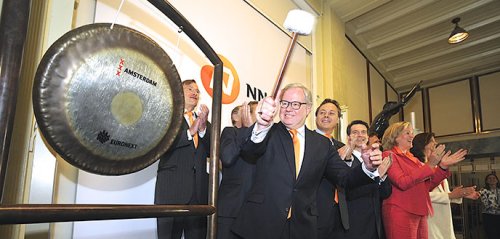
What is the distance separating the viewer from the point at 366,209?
209cm

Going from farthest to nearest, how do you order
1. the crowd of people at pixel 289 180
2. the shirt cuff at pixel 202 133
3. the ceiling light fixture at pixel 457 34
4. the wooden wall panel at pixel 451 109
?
the wooden wall panel at pixel 451 109, the ceiling light fixture at pixel 457 34, the shirt cuff at pixel 202 133, the crowd of people at pixel 289 180

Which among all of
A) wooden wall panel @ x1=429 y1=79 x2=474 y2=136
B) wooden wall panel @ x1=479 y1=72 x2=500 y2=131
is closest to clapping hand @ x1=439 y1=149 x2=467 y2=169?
wooden wall panel @ x1=479 y1=72 x2=500 y2=131

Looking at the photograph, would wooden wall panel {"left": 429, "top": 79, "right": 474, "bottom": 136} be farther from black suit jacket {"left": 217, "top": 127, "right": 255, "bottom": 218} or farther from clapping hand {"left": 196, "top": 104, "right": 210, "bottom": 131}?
clapping hand {"left": 196, "top": 104, "right": 210, "bottom": 131}

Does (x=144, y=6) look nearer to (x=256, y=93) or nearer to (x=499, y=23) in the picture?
(x=256, y=93)

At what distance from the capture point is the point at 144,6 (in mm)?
2082

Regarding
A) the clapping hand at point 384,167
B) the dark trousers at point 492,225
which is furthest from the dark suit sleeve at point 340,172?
the dark trousers at point 492,225

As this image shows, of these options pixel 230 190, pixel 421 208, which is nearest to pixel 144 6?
pixel 230 190

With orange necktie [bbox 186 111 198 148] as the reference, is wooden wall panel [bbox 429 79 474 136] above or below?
above

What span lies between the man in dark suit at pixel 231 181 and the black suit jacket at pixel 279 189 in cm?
13

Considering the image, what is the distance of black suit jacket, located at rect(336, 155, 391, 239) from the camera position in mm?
2057

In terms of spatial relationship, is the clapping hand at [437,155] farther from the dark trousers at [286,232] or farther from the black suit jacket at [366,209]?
the dark trousers at [286,232]

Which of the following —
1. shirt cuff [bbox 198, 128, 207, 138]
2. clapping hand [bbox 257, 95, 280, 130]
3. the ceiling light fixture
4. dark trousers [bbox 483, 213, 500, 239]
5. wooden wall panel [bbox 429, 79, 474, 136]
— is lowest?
dark trousers [bbox 483, 213, 500, 239]

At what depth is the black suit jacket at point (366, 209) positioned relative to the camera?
2057 mm

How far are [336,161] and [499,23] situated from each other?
469cm
